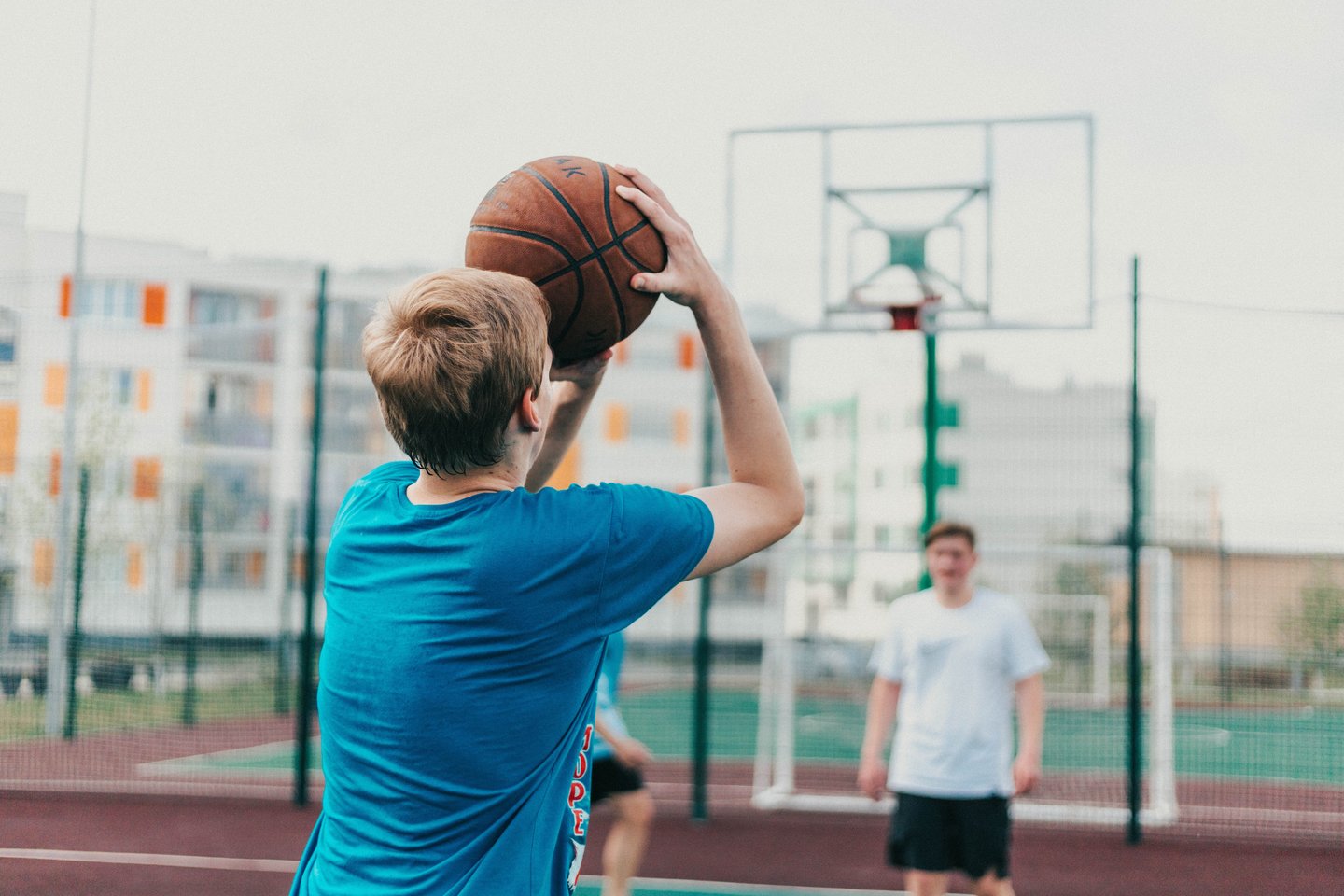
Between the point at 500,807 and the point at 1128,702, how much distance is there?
24.1ft

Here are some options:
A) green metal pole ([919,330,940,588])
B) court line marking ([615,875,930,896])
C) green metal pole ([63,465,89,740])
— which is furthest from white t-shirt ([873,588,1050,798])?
green metal pole ([63,465,89,740])

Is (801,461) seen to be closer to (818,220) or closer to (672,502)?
(818,220)

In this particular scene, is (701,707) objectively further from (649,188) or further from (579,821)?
(649,188)

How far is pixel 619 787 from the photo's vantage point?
19.0 feet

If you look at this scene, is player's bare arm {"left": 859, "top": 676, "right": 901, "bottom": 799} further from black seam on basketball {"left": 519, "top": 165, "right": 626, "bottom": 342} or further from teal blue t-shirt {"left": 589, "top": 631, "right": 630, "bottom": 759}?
black seam on basketball {"left": 519, "top": 165, "right": 626, "bottom": 342}

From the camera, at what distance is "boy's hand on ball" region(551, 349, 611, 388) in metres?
1.98

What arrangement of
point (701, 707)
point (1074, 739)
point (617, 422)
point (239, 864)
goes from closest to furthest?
point (239, 864) < point (701, 707) < point (617, 422) < point (1074, 739)

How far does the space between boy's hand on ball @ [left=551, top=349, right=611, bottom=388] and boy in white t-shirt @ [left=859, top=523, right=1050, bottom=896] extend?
3536 mm

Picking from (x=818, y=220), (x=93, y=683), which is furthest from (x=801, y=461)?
(x=93, y=683)

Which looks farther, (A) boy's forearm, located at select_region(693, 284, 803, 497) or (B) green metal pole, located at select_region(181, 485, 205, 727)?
(B) green metal pole, located at select_region(181, 485, 205, 727)

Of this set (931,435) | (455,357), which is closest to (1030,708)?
(931,435)

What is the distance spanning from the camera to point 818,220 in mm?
8438

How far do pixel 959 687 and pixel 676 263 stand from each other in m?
3.81

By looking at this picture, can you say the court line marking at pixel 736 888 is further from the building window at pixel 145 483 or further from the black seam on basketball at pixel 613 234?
the building window at pixel 145 483
